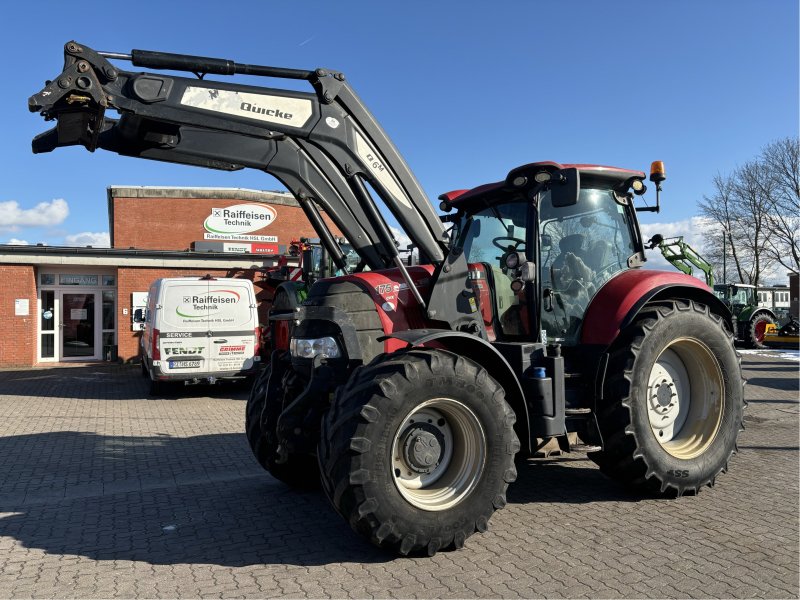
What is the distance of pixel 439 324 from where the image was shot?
4.93 metres

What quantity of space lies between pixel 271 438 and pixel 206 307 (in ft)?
24.5

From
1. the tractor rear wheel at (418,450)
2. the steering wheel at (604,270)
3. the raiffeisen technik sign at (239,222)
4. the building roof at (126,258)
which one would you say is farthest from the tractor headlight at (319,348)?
the raiffeisen technik sign at (239,222)

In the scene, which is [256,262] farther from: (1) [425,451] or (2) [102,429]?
(1) [425,451]

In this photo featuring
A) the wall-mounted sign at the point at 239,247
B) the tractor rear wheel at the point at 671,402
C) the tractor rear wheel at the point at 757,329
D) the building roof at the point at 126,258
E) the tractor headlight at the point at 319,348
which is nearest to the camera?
the tractor headlight at the point at 319,348

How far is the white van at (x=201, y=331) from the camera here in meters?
12.2

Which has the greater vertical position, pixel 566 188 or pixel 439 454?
pixel 566 188

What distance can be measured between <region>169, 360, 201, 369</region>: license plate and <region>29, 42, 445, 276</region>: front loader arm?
774 centimetres

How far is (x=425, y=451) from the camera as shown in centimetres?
423

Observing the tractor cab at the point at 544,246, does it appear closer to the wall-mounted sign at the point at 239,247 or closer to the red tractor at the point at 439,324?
the red tractor at the point at 439,324

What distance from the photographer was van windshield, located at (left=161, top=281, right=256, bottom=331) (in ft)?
40.1

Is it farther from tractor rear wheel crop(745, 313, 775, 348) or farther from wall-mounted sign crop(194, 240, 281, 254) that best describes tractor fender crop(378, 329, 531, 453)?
tractor rear wheel crop(745, 313, 775, 348)

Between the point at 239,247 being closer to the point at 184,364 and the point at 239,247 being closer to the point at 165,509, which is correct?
the point at 184,364

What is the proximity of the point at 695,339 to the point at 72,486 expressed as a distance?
19.8 feet

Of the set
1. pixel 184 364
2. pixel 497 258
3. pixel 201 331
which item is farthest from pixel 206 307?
pixel 497 258
